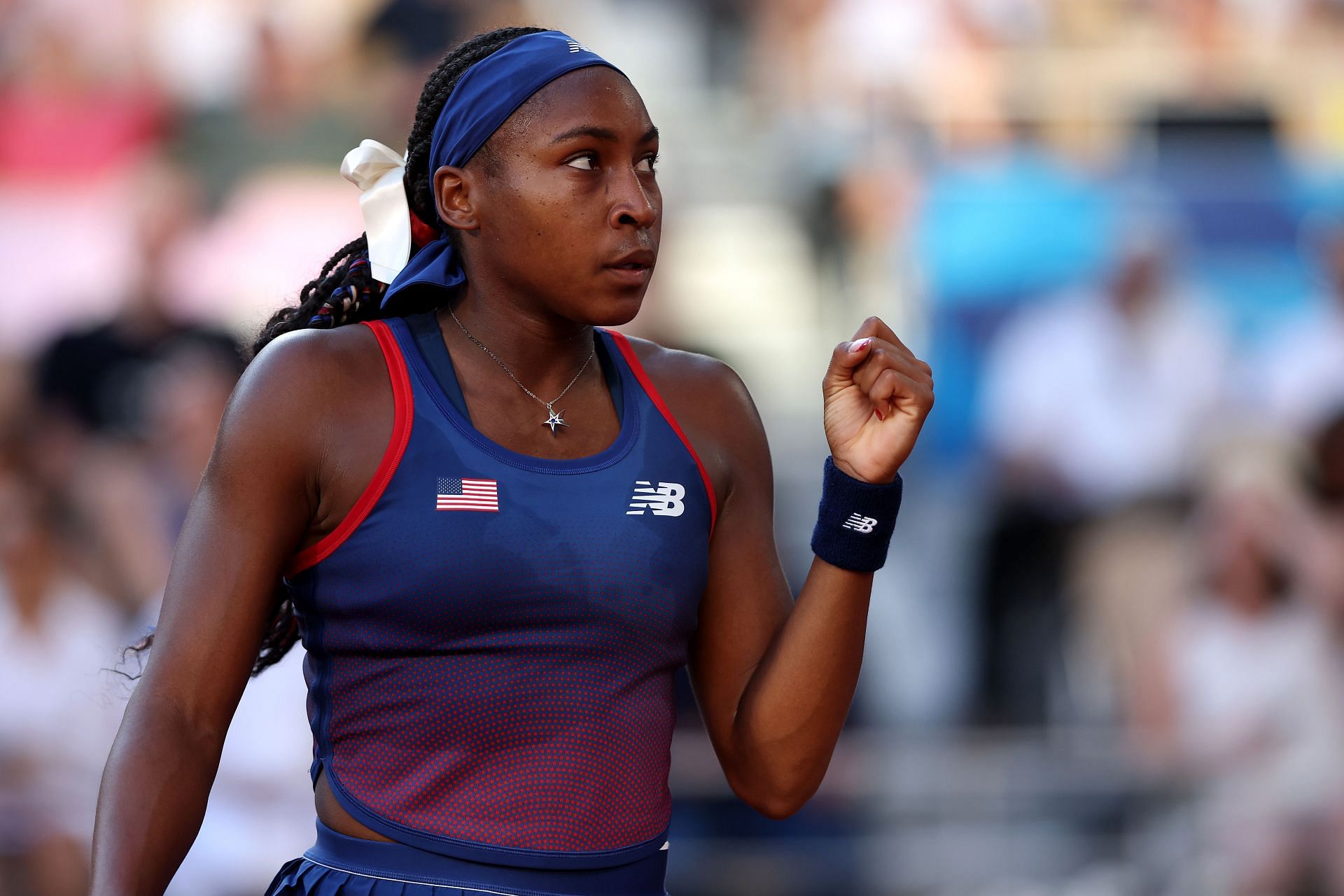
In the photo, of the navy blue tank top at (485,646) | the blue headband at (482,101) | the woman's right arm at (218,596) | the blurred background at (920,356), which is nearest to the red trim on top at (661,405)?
the navy blue tank top at (485,646)

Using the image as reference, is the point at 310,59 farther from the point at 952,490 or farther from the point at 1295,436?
the point at 1295,436

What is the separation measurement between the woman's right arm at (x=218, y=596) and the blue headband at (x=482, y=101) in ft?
0.96

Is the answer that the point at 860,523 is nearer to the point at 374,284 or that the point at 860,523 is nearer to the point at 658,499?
the point at 658,499

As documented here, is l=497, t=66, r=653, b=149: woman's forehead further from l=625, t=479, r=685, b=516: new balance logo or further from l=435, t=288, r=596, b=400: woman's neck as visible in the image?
l=625, t=479, r=685, b=516: new balance logo

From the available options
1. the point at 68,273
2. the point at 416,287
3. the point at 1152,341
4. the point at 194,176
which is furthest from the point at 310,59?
the point at 416,287

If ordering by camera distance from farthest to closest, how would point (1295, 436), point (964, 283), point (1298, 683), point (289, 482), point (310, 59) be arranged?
point (310, 59) < point (964, 283) < point (1295, 436) < point (1298, 683) < point (289, 482)

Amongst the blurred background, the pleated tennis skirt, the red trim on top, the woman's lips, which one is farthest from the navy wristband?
the blurred background

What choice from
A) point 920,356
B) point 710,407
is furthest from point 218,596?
point 920,356

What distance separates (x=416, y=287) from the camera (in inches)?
94.8

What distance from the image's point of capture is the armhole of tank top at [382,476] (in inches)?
83.6

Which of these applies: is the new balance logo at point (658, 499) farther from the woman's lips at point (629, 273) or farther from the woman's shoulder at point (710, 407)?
the woman's lips at point (629, 273)

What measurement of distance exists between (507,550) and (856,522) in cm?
Result: 47

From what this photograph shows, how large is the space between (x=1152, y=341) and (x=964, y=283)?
0.82 metres

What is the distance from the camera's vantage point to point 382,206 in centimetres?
246
